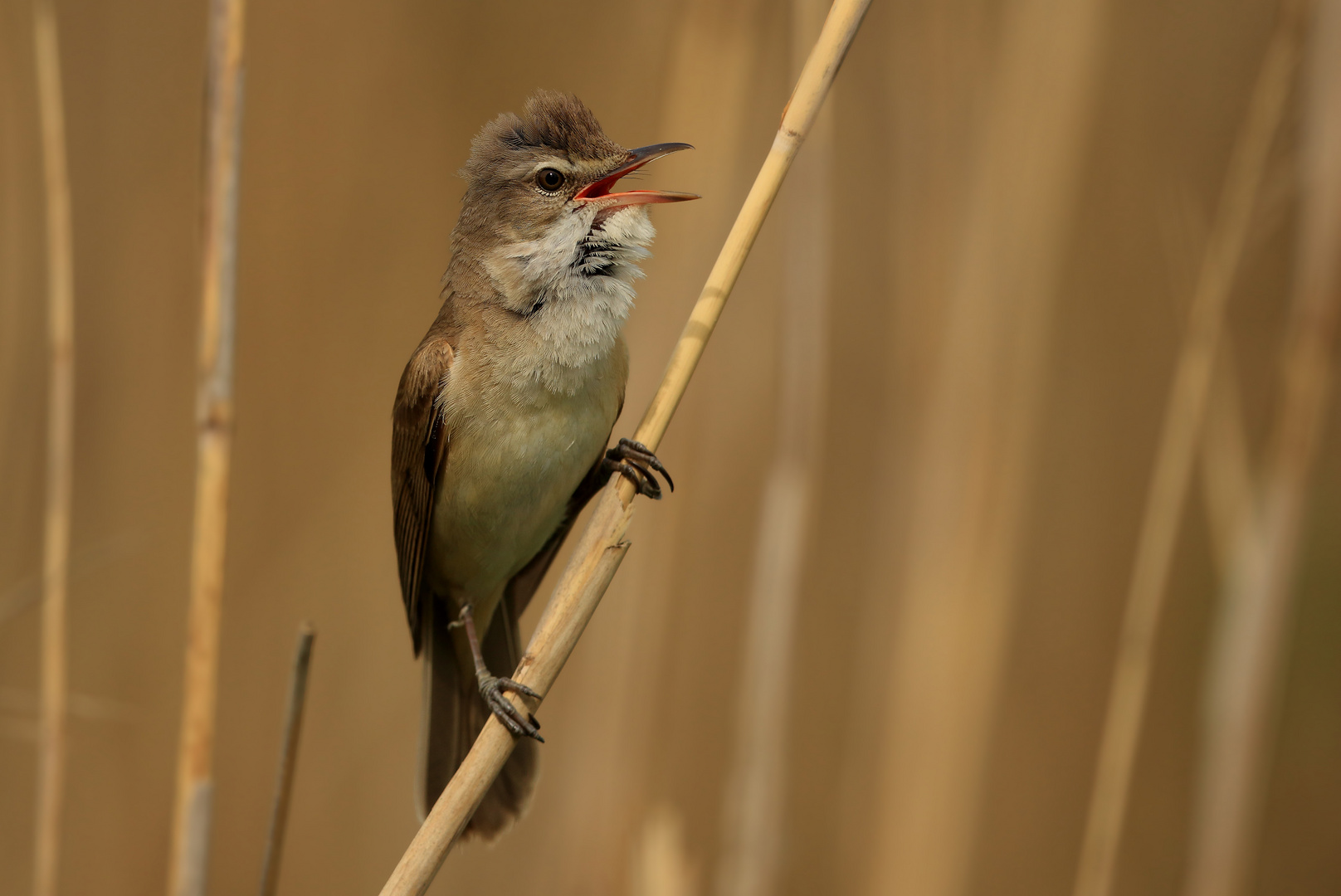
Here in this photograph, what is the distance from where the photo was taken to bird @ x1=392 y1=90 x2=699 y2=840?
7.49 ft

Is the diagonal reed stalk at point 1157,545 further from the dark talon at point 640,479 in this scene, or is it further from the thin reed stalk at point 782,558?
the dark talon at point 640,479

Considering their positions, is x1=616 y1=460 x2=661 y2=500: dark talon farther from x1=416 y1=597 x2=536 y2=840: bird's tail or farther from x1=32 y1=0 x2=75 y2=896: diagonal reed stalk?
x1=32 y1=0 x2=75 y2=896: diagonal reed stalk

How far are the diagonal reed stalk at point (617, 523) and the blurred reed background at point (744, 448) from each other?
58 cm

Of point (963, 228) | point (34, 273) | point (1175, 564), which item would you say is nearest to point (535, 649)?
point (963, 228)

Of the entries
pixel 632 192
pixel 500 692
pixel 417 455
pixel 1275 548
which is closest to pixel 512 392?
pixel 417 455

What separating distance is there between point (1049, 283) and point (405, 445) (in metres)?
1.68

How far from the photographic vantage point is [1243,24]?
11.3 ft

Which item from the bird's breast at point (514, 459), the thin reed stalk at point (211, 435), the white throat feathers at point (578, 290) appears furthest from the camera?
the bird's breast at point (514, 459)

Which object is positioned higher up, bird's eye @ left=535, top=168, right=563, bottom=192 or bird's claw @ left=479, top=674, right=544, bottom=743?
bird's eye @ left=535, top=168, right=563, bottom=192

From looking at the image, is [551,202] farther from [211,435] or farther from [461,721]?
[461,721]

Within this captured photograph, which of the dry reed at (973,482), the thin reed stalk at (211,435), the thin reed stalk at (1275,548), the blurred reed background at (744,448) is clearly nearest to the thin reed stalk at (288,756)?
the thin reed stalk at (211,435)

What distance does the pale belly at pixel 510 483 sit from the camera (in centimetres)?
239

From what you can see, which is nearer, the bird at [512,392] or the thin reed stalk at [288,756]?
the thin reed stalk at [288,756]

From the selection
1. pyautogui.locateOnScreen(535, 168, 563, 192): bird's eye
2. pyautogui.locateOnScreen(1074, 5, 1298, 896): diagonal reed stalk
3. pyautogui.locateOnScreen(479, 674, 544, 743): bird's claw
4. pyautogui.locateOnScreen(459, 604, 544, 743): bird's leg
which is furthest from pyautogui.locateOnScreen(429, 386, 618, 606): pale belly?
pyautogui.locateOnScreen(1074, 5, 1298, 896): diagonal reed stalk
